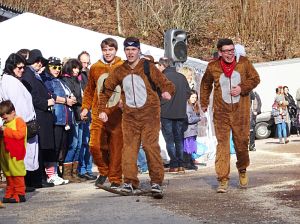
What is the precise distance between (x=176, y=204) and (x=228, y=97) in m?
1.93

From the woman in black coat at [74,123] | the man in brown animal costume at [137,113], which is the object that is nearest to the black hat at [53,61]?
the woman in black coat at [74,123]

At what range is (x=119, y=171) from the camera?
11680 millimetres

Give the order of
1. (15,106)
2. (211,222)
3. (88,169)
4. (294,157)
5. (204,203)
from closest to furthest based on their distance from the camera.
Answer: (211,222), (204,203), (15,106), (88,169), (294,157)

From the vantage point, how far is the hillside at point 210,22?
148 ft

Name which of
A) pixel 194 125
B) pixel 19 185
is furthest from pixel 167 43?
pixel 19 185

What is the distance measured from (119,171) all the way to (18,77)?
1822 millimetres

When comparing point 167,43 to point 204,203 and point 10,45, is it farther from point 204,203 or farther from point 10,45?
point 204,203

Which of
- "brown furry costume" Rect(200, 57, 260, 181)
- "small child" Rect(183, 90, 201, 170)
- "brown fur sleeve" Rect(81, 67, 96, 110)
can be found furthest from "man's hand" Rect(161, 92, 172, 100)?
"small child" Rect(183, 90, 201, 170)

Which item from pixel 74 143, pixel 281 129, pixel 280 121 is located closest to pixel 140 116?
pixel 74 143

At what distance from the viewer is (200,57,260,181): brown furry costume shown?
447 inches

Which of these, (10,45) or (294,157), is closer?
(10,45)

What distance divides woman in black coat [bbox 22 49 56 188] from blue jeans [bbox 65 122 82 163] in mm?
677

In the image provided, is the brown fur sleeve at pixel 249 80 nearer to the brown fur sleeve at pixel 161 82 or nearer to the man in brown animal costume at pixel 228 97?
the man in brown animal costume at pixel 228 97

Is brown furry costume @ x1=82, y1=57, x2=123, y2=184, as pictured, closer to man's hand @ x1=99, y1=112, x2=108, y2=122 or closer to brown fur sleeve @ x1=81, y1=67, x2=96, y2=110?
brown fur sleeve @ x1=81, y1=67, x2=96, y2=110
